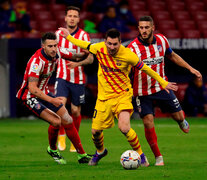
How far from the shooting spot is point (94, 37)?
15.3m

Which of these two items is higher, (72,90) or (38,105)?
(38,105)

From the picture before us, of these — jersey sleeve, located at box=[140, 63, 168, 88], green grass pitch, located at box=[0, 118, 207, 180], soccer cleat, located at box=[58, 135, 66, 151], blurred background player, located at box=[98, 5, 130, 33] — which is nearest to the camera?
green grass pitch, located at box=[0, 118, 207, 180]

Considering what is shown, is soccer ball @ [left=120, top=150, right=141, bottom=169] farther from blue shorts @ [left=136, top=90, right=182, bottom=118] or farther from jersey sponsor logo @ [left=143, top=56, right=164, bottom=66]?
jersey sponsor logo @ [left=143, top=56, right=164, bottom=66]

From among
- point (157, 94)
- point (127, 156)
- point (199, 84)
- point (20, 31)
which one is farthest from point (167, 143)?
point (20, 31)

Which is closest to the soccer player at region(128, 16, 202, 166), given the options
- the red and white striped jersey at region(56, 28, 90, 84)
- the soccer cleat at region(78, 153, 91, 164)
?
the soccer cleat at region(78, 153, 91, 164)

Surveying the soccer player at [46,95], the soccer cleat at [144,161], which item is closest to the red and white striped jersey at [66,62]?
the soccer player at [46,95]

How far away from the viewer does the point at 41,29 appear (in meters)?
16.5

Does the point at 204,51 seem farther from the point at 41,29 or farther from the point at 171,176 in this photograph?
the point at 171,176

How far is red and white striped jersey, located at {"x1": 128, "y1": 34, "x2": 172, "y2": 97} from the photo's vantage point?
A: 24.6 feet

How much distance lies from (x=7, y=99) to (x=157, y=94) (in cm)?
832

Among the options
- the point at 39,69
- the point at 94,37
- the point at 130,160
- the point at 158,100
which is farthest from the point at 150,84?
the point at 94,37

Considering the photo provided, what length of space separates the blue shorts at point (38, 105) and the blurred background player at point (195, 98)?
27.1ft

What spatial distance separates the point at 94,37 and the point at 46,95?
7.94 metres

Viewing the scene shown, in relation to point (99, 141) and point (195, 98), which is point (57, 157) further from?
point (195, 98)
